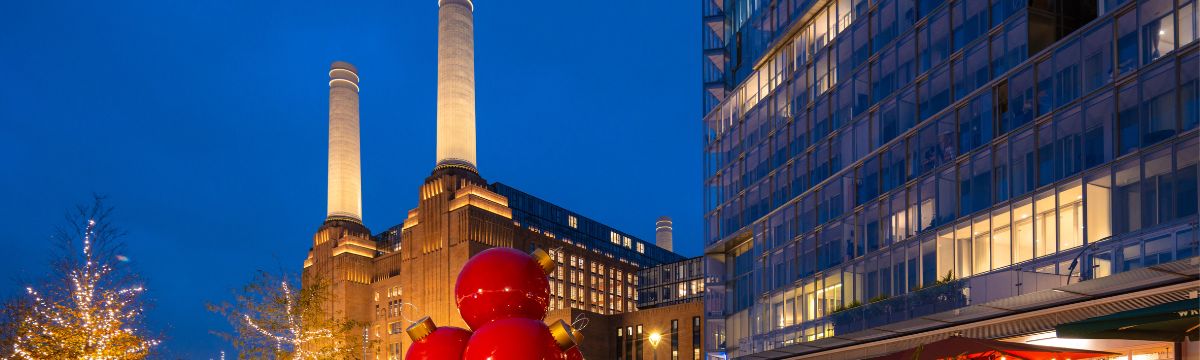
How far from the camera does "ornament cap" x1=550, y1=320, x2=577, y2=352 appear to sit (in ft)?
36.5

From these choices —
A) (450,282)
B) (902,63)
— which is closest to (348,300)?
(450,282)

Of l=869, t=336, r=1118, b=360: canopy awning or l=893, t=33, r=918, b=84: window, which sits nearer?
l=869, t=336, r=1118, b=360: canopy awning

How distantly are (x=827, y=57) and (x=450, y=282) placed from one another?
280ft

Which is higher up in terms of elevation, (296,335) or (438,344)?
(438,344)

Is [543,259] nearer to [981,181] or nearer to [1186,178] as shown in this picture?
[1186,178]

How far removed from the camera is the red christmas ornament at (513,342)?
35.1 ft

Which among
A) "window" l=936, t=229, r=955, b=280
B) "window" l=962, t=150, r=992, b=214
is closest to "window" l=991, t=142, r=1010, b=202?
"window" l=962, t=150, r=992, b=214

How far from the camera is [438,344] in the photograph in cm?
1155

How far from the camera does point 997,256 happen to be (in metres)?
30.7

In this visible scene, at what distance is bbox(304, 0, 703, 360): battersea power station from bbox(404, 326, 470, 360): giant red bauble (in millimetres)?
91209

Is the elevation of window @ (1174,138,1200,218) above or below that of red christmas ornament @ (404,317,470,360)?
above

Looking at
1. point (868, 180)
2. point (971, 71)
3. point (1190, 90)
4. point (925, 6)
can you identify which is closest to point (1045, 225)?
point (1190, 90)

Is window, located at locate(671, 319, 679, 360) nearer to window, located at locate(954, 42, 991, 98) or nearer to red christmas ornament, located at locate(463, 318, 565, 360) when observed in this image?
window, located at locate(954, 42, 991, 98)

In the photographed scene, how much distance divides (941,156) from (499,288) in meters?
25.4
